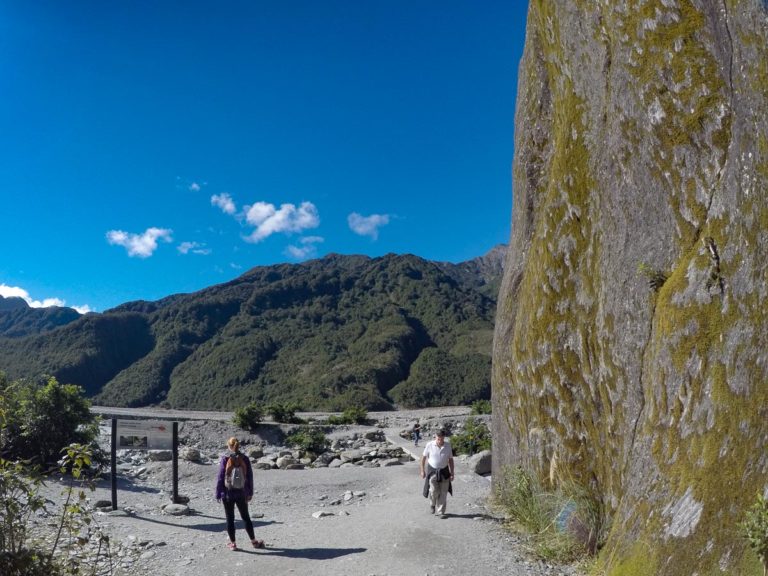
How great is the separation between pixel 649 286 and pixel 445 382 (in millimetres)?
65462

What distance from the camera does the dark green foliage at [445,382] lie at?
211 feet

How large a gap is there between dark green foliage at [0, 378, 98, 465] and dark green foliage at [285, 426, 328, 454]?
28.5ft

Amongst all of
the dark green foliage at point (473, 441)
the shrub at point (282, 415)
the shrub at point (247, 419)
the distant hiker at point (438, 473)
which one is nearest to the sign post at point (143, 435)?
the distant hiker at point (438, 473)

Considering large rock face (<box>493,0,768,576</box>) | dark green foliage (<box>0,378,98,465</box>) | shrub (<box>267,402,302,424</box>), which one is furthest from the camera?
shrub (<box>267,402,302,424</box>)

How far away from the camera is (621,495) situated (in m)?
6.16

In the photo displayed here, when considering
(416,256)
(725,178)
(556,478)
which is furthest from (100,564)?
(416,256)

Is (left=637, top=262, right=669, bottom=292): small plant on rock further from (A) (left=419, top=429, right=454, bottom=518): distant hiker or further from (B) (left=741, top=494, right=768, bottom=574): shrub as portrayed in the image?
(A) (left=419, top=429, right=454, bottom=518): distant hiker

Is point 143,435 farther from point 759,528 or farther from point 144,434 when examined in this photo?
point 759,528

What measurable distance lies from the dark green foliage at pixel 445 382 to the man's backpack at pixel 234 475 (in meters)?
55.7

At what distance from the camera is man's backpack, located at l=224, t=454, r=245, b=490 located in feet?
23.6

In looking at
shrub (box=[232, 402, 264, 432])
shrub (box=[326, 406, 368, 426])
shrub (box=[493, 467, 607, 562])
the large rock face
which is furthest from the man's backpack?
shrub (box=[326, 406, 368, 426])

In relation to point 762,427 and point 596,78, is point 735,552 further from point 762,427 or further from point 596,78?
point 596,78

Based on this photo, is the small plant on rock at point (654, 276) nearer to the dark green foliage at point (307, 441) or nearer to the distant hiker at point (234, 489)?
the distant hiker at point (234, 489)

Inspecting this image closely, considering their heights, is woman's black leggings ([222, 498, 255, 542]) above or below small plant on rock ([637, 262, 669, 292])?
below
